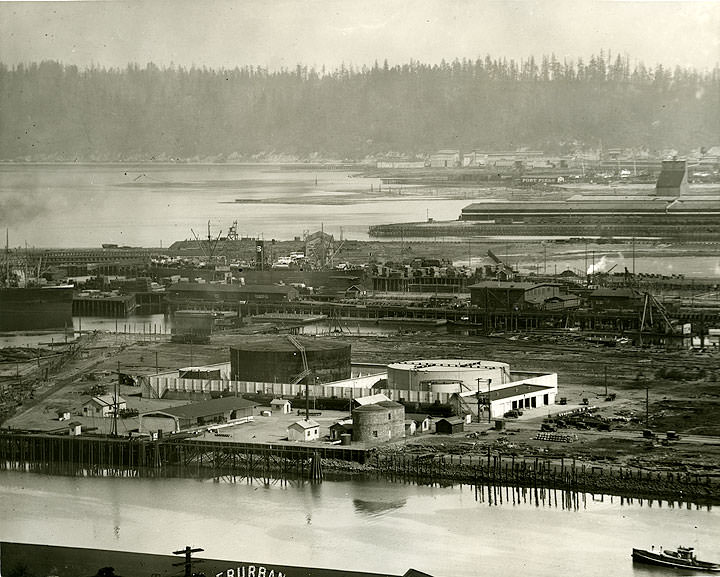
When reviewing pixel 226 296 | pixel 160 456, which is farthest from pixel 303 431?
pixel 226 296

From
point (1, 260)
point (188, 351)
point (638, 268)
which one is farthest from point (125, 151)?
point (638, 268)

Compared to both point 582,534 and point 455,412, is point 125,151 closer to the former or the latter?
point 455,412

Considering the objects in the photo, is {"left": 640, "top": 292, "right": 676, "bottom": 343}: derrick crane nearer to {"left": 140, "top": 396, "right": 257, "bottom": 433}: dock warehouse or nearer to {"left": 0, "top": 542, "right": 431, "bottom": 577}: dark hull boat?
{"left": 140, "top": 396, "right": 257, "bottom": 433}: dock warehouse

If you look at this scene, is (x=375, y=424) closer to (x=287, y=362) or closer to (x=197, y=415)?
(x=197, y=415)

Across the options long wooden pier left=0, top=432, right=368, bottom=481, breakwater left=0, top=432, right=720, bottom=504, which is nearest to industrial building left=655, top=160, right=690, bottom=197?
breakwater left=0, top=432, right=720, bottom=504

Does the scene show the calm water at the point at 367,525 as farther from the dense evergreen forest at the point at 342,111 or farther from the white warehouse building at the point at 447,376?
the dense evergreen forest at the point at 342,111
